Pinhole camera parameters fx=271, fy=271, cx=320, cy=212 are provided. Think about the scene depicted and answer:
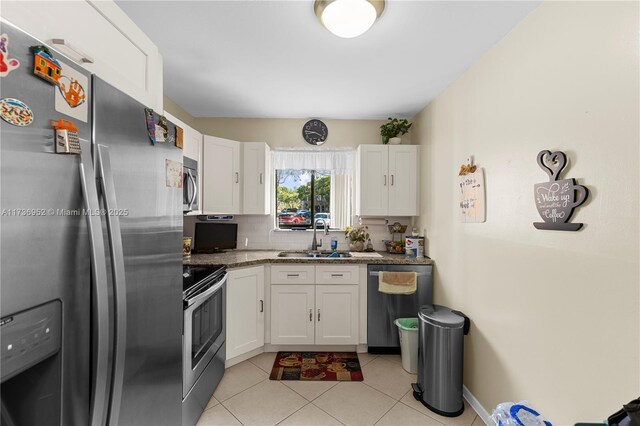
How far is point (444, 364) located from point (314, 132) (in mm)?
2702

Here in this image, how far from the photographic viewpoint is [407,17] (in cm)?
159

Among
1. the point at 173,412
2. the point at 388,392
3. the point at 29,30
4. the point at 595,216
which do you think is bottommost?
the point at 388,392

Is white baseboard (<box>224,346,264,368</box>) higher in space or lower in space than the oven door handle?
lower

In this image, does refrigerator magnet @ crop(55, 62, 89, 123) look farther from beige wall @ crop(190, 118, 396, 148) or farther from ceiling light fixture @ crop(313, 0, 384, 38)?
beige wall @ crop(190, 118, 396, 148)

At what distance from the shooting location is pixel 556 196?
4.35ft

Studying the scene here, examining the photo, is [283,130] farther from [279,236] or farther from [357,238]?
[357,238]

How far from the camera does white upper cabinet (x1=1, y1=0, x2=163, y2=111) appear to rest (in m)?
0.71

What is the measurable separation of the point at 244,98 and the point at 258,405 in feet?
8.95

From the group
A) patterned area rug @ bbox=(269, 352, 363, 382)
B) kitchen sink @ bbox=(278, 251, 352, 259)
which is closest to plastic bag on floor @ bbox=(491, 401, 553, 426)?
patterned area rug @ bbox=(269, 352, 363, 382)

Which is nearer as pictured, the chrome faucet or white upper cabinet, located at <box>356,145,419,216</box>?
white upper cabinet, located at <box>356,145,419,216</box>

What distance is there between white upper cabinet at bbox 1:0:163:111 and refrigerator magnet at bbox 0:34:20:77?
0.48ft

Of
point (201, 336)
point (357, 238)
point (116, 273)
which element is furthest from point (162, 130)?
point (357, 238)

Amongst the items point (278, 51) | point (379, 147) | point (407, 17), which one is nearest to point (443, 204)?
point (379, 147)

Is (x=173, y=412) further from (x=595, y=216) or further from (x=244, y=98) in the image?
(x=244, y=98)
